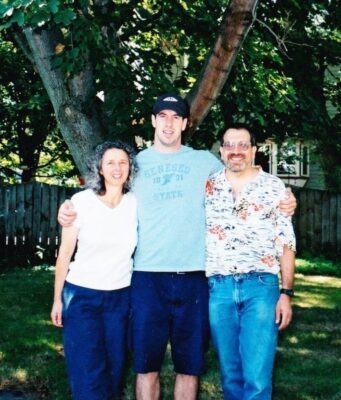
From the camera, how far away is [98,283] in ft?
11.7

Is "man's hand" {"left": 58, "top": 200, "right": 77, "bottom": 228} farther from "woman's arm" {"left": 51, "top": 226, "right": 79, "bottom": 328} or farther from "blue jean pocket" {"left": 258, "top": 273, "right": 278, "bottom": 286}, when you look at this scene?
"blue jean pocket" {"left": 258, "top": 273, "right": 278, "bottom": 286}

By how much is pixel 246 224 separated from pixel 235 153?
0.42 metres

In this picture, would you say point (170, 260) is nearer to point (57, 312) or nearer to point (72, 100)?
point (57, 312)

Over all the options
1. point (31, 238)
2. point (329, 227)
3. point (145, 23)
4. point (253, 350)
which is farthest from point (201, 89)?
point (329, 227)

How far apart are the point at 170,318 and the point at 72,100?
8.76 feet

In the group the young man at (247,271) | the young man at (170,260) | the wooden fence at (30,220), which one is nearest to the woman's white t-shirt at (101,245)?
the young man at (170,260)

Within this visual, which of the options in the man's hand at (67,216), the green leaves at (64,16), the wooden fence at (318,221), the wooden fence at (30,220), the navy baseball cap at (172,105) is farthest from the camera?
the wooden fence at (318,221)

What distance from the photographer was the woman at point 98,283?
3555 millimetres

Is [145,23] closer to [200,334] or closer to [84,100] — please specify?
[84,100]

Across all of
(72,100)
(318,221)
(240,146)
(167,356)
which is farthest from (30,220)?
(240,146)

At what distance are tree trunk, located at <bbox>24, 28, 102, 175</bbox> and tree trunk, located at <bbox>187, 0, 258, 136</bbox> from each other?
0.97 metres

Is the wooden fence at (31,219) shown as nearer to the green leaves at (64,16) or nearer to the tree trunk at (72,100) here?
the tree trunk at (72,100)

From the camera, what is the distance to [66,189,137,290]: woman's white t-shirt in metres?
3.58

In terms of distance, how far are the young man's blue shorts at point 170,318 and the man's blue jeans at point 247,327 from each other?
238 millimetres
